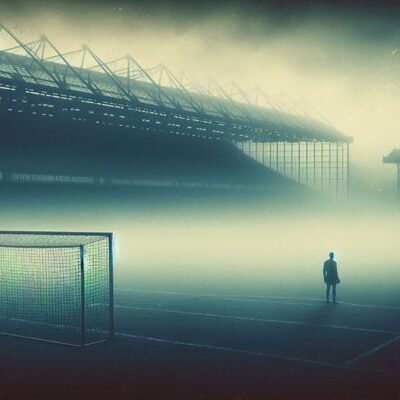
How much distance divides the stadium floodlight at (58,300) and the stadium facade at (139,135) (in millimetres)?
15858

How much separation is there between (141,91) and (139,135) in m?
4.31

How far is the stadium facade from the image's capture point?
37062 mm

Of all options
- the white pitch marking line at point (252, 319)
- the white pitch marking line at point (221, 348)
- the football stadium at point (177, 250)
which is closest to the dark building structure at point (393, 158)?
the football stadium at point (177, 250)

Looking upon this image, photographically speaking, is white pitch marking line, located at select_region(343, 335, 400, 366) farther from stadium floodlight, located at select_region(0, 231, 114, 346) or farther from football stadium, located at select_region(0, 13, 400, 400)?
stadium floodlight, located at select_region(0, 231, 114, 346)

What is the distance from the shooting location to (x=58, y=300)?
1590cm

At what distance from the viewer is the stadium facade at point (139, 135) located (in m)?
37.1

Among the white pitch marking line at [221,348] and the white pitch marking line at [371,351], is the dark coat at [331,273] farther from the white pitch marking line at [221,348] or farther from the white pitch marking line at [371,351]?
the white pitch marking line at [221,348]

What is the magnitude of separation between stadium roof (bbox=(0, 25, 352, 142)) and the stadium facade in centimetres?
10

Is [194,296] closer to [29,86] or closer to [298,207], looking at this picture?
[29,86]

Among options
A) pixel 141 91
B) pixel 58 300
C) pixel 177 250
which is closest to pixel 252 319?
pixel 58 300

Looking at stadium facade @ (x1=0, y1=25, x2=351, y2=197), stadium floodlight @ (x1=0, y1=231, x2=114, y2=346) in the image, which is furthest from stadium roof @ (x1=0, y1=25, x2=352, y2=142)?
stadium floodlight @ (x1=0, y1=231, x2=114, y2=346)

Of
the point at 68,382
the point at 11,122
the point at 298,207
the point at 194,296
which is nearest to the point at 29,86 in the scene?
the point at 11,122

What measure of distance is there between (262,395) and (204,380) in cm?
115

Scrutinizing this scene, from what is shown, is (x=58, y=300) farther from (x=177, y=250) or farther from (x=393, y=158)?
(x=393, y=158)
